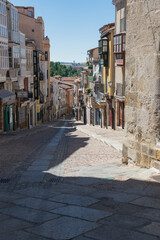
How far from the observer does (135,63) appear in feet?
25.7

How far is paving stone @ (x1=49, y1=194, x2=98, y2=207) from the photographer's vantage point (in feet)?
16.9

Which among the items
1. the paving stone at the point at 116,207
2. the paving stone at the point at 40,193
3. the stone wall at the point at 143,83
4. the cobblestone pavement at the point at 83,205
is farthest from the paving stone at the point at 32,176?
the paving stone at the point at 116,207

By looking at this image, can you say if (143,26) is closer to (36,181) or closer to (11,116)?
(36,181)

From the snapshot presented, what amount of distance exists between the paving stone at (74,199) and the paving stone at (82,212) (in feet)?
0.84

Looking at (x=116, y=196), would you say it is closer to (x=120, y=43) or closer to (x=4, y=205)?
(x=4, y=205)

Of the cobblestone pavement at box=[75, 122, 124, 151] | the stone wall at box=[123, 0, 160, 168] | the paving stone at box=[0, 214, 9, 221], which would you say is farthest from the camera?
the cobblestone pavement at box=[75, 122, 124, 151]

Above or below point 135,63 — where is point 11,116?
below

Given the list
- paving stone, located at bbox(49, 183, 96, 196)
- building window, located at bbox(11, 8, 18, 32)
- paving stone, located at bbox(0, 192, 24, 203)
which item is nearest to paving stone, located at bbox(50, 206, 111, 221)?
paving stone, located at bbox(49, 183, 96, 196)

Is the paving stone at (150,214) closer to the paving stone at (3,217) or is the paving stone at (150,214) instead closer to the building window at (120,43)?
the paving stone at (3,217)

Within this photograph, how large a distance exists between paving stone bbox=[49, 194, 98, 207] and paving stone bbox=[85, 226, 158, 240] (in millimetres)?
1115

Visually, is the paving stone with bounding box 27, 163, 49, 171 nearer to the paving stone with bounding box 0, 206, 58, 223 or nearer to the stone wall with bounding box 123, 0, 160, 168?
the stone wall with bounding box 123, 0, 160, 168

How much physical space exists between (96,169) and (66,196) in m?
3.17

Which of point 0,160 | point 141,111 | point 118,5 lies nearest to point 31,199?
point 141,111

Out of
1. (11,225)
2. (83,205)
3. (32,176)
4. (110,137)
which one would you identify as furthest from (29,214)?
(110,137)
